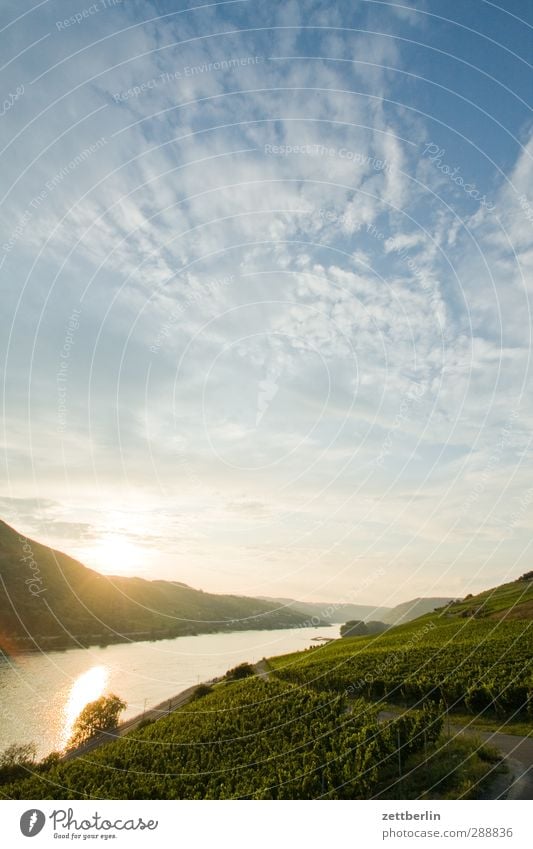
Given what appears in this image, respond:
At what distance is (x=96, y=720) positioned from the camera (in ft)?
160

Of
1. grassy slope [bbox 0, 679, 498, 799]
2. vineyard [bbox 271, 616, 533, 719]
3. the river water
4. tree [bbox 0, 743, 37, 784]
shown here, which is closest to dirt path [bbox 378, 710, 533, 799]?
grassy slope [bbox 0, 679, 498, 799]

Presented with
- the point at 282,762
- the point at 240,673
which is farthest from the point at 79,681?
the point at 282,762

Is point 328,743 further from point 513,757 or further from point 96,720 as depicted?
point 96,720

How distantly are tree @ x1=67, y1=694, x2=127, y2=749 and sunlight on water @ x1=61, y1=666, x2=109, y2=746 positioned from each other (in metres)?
2.71

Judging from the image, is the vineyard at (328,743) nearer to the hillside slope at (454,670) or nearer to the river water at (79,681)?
the hillside slope at (454,670)

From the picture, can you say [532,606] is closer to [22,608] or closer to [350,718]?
[350,718]

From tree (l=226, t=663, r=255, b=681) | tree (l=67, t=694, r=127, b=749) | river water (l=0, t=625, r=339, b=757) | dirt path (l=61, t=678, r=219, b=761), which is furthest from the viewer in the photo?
tree (l=226, t=663, r=255, b=681)
